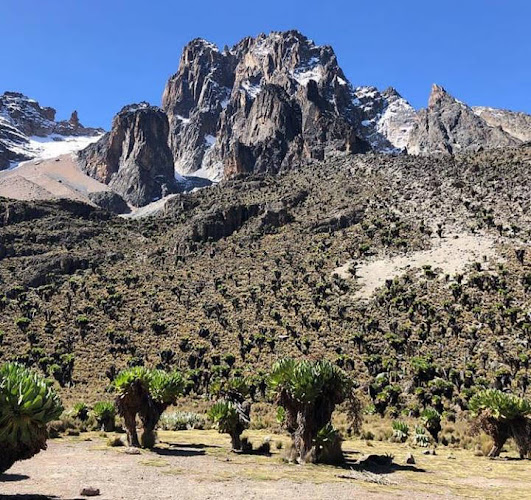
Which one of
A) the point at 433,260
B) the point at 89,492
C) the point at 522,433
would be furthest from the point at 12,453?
the point at 433,260

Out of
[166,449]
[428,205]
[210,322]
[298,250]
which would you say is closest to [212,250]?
[298,250]

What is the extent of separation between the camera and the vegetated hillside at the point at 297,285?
48.2 meters

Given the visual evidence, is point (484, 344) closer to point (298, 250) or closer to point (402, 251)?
point (402, 251)

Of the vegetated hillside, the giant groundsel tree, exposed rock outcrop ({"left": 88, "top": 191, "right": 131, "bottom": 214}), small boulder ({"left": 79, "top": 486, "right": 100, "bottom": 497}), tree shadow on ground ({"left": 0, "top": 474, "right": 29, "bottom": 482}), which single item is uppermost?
exposed rock outcrop ({"left": 88, "top": 191, "right": 131, "bottom": 214})

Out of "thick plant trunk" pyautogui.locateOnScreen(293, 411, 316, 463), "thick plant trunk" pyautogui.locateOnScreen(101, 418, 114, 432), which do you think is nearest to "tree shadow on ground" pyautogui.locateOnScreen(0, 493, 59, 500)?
"thick plant trunk" pyautogui.locateOnScreen(293, 411, 316, 463)

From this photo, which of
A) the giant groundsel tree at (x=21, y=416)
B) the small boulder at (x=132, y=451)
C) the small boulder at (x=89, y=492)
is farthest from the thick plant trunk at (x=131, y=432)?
the giant groundsel tree at (x=21, y=416)

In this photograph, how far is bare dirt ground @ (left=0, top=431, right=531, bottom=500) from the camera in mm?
11695

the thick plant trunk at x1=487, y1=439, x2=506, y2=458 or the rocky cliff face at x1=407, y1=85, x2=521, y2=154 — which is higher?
the rocky cliff face at x1=407, y1=85, x2=521, y2=154

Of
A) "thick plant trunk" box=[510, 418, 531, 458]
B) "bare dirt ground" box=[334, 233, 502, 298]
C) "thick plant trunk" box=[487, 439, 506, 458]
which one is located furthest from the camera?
"bare dirt ground" box=[334, 233, 502, 298]

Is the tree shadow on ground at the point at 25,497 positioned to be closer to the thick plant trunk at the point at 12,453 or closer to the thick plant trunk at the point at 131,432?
the thick plant trunk at the point at 12,453

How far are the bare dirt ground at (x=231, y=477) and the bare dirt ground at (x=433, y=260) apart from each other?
4712 cm

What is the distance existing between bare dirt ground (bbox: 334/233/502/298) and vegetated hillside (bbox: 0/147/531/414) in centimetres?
76

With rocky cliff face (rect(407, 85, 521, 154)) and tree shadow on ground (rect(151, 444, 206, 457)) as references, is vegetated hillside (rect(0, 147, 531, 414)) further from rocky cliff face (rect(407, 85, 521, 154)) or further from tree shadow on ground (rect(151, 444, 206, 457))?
rocky cliff face (rect(407, 85, 521, 154))

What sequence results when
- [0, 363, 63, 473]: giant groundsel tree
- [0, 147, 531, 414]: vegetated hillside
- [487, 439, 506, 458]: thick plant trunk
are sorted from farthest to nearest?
[0, 147, 531, 414]: vegetated hillside, [487, 439, 506, 458]: thick plant trunk, [0, 363, 63, 473]: giant groundsel tree
